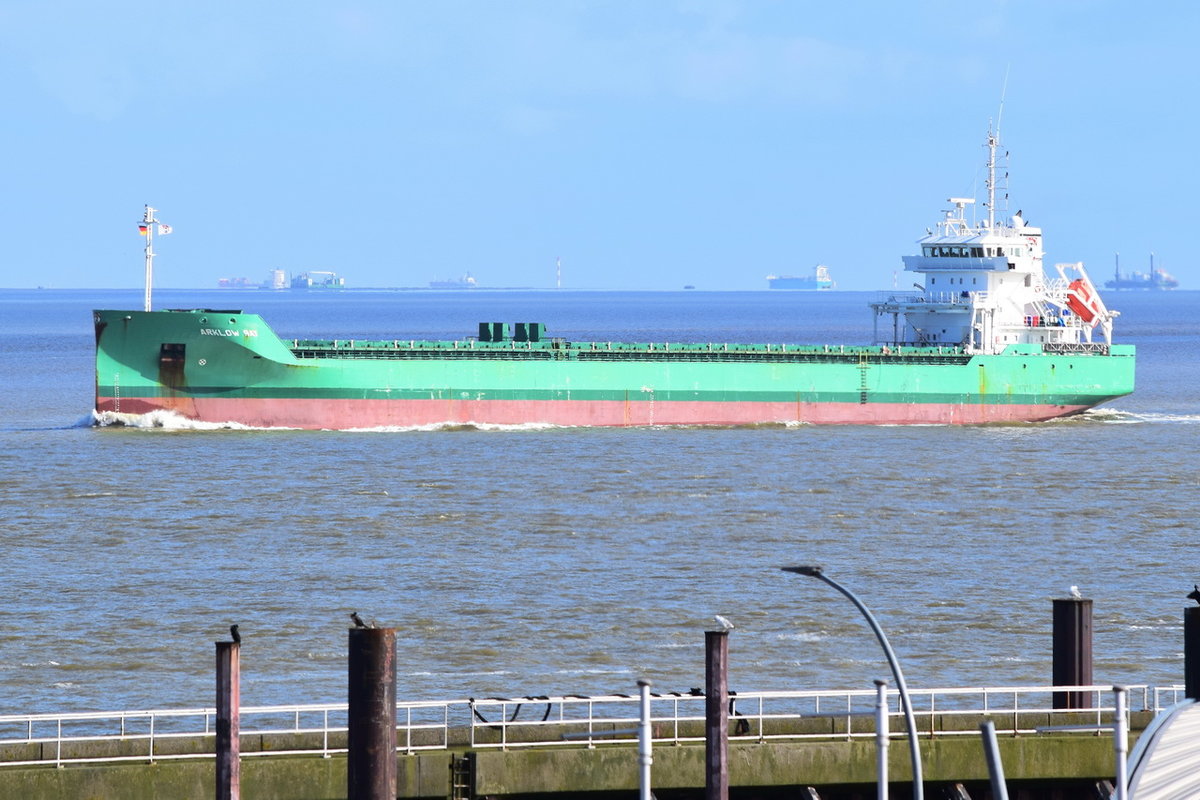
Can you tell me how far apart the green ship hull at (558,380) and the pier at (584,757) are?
33.7 m

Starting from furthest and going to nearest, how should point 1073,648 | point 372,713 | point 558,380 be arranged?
point 558,380, point 1073,648, point 372,713

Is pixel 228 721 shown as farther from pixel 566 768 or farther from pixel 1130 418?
pixel 1130 418

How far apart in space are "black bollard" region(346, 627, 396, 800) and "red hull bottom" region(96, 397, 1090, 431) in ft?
124

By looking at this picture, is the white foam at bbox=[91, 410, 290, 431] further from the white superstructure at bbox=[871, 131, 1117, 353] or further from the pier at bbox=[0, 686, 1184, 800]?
the pier at bbox=[0, 686, 1184, 800]

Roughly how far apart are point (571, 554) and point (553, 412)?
22.0m

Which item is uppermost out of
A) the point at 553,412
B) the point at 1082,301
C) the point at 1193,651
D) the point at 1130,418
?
the point at 1082,301

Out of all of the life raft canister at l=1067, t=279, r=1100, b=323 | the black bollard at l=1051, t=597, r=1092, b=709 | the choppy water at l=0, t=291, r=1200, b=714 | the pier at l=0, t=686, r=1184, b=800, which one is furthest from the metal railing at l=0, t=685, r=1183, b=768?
the life raft canister at l=1067, t=279, r=1100, b=323

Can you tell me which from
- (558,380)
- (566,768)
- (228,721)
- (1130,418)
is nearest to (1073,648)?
(566,768)

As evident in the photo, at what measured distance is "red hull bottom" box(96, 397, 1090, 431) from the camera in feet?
171

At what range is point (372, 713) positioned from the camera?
15.0m

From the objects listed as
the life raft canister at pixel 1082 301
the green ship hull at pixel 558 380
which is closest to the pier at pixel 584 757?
the green ship hull at pixel 558 380

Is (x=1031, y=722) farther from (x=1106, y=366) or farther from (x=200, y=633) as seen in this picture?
(x=1106, y=366)

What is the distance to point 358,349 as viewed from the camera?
181 ft

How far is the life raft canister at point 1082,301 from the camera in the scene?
62344mm
